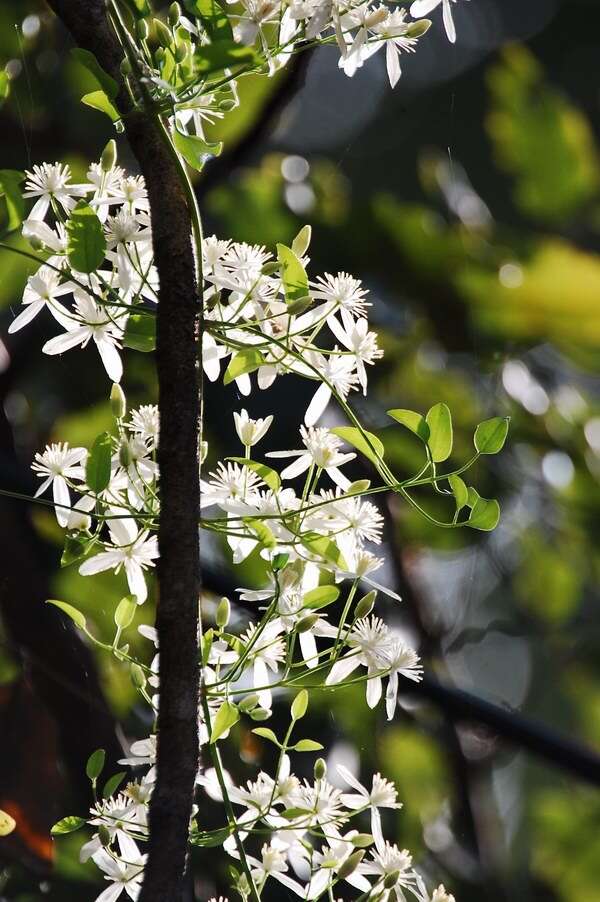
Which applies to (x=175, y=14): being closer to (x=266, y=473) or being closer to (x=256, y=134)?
(x=266, y=473)

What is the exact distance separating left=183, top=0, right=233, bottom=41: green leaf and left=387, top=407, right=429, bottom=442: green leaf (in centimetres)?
7

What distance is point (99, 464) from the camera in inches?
6.6

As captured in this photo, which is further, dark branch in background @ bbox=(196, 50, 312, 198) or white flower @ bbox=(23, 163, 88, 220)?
dark branch in background @ bbox=(196, 50, 312, 198)

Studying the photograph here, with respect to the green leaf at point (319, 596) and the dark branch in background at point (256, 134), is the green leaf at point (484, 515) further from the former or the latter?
the dark branch in background at point (256, 134)

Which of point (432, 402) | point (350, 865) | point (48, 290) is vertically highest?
point (48, 290)

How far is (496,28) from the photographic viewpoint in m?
0.46

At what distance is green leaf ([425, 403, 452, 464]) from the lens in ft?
0.57

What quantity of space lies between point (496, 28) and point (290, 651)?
1.26 feet

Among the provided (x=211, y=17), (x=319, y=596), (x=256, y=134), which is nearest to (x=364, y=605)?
(x=319, y=596)

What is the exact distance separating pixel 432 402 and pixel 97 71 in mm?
316

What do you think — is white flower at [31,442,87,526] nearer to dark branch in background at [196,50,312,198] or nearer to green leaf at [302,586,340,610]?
green leaf at [302,586,340,610]

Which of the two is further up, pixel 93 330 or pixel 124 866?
pixel 93 330

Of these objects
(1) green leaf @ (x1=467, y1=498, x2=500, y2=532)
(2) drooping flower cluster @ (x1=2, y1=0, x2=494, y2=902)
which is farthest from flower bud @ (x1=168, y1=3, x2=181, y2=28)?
(1) green leaf @ (x1=467, y1=498, x2=500, y2=532)

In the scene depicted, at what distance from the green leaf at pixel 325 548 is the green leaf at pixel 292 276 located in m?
0.05
